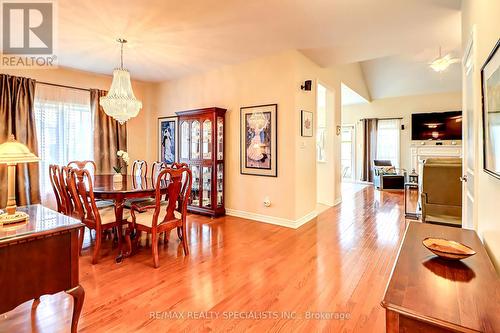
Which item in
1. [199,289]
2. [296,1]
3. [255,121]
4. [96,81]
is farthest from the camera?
[96,81]

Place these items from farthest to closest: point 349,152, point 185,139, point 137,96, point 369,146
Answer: point 349,152, point 369,146, point 137,96, point 185,139

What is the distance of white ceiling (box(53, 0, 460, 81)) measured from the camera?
110 inches

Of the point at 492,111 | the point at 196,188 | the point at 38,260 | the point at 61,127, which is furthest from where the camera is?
the point at 196,188

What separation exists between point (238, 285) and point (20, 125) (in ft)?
14.1

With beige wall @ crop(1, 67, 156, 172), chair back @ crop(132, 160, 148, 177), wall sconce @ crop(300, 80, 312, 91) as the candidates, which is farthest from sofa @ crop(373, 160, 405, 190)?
chair back @ crop(132, 160, 148, 177)

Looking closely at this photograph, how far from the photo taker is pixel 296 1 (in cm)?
270

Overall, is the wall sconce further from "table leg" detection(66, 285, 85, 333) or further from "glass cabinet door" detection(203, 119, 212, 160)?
"table leg" detection(66, 285, 85, 333)

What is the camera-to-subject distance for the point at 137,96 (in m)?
→ 6.05

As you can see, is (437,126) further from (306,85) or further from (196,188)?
(196,188)

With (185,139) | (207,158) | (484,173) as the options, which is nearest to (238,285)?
(484,173)

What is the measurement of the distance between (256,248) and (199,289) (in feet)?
3.64

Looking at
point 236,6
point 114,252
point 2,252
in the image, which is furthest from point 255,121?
point 2,252

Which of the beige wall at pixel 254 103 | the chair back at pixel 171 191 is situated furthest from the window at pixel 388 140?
the chair back at pixel 171 191

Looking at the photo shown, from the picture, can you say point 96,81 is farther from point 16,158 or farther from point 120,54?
point 16,158
